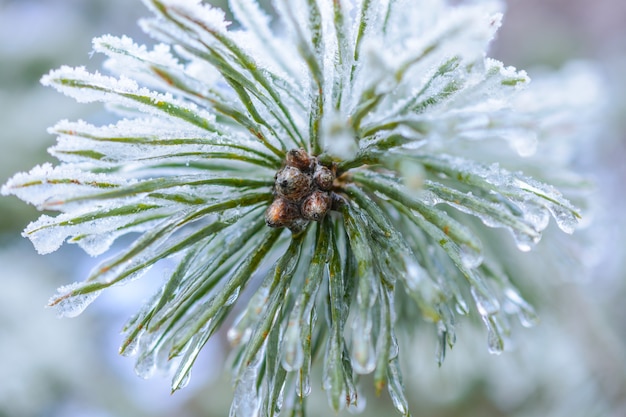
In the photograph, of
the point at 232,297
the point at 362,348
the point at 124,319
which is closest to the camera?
the point at 362,348

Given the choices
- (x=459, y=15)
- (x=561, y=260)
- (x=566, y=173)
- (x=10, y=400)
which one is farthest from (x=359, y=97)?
(x=10, y=400)

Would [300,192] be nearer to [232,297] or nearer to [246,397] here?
[232,297]

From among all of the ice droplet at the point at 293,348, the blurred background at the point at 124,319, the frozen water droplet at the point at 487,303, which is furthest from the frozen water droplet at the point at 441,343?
the blurred background at the point at 124,319

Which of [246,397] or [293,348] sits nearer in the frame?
[293,348]

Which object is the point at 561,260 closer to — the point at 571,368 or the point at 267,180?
the point at 571,368

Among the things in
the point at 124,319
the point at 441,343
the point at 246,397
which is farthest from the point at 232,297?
the point at 124,319
